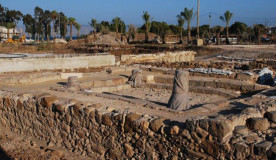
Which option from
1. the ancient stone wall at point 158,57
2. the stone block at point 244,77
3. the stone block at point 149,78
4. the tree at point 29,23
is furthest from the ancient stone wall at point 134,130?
the tree at point 29,23

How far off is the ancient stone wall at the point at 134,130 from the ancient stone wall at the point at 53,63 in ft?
25.0

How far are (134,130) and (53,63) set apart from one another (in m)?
13.2

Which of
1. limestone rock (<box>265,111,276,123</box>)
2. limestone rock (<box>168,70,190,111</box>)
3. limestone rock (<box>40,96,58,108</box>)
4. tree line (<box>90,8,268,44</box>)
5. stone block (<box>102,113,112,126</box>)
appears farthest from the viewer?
tree line (<box>90,8,268,44</box>)

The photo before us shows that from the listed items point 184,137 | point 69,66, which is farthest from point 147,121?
point 69,66

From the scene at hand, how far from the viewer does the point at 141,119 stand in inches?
244

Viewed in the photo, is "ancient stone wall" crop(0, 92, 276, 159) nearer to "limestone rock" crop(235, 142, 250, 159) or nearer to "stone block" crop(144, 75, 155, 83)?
"limestone rock" crop(235, 142, 250, 159)

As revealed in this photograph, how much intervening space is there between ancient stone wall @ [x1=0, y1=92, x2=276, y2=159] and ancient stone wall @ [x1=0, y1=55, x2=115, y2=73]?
7.62 meters

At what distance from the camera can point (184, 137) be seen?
5.41 m

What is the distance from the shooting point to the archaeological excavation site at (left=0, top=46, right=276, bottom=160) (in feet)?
16.9

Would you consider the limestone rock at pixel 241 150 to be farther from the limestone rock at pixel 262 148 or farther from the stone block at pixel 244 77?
the stone block at pixel 244 77

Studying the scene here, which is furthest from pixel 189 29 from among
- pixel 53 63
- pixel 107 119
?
pixel 107 119

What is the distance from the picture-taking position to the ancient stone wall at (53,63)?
53.9ft

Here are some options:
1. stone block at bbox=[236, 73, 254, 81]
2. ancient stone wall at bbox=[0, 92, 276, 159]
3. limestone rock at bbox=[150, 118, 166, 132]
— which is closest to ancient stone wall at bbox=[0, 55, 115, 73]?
ancient stone wall at bbox=[0, 92, 276, 159]

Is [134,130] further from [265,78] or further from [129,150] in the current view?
[265,78]
